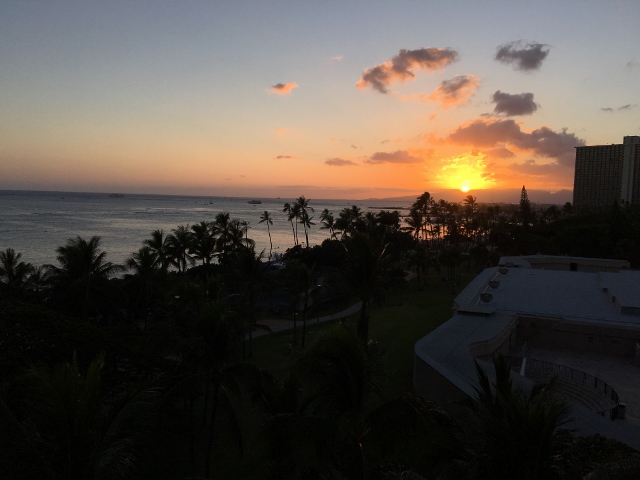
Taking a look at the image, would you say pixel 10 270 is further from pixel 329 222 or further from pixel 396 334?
pixel 329 222

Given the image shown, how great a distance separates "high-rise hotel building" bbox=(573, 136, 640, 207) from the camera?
519 ft

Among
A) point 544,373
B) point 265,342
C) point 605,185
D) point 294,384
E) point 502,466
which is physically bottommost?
point 265,342

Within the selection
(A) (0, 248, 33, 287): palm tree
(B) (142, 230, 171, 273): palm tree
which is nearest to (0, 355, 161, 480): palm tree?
(A) (0, 248, 33, 287): palm tree

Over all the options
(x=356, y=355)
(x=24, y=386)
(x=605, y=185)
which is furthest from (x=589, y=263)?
(x=605, y=185)

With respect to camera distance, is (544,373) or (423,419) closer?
(423,419)

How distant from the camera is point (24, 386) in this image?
10008mm

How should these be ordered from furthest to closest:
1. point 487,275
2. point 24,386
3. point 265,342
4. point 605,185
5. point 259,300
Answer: point 605,185
point 259,300
point 487,275
point 265,342
point 24,386

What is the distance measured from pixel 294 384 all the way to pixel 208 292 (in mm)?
6825

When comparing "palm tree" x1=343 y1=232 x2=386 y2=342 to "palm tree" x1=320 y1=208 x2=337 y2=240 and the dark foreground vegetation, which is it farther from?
"palm tree" x1=320 y1=208 x2=337 y2=240

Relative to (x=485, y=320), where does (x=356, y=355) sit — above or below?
above

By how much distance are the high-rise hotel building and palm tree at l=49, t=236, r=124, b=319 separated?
174 metres

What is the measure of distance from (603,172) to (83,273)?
208 metres

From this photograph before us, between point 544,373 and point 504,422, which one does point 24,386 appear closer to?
point 504,422

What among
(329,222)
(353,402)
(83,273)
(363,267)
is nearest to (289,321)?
(83,273)
